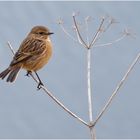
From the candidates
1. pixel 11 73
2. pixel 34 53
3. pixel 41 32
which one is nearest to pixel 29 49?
pixel 34 53

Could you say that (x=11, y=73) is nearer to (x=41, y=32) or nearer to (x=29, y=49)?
(x=29, y=49)

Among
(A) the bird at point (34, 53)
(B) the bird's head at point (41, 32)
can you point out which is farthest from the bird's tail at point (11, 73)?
(B) the bird's head at point (41, 32)

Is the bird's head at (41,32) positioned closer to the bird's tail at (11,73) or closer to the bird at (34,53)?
the bird at (34,53)

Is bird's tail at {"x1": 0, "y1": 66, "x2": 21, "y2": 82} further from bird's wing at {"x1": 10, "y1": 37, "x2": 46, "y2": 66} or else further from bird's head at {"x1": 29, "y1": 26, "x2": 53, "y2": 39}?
bird's head at {"x1": 29, "y1": 26, "x2": 53, "y2": 39}

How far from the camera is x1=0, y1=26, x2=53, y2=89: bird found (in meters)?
5.41

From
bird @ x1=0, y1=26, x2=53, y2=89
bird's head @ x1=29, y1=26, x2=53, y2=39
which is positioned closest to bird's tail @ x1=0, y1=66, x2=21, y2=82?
bird @ x1=0, y1=26, x2=53, y2=89

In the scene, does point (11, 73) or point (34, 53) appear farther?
point (34, 53)

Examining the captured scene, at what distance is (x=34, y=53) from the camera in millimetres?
5613

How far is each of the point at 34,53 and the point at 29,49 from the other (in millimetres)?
85

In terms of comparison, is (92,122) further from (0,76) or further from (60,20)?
(0,76)

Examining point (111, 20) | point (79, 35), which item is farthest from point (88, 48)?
point (111, 20)

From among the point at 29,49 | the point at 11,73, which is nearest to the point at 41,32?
the point at 29,49

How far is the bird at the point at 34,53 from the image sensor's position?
5.41 metres

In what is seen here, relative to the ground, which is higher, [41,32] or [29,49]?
[41,32]
